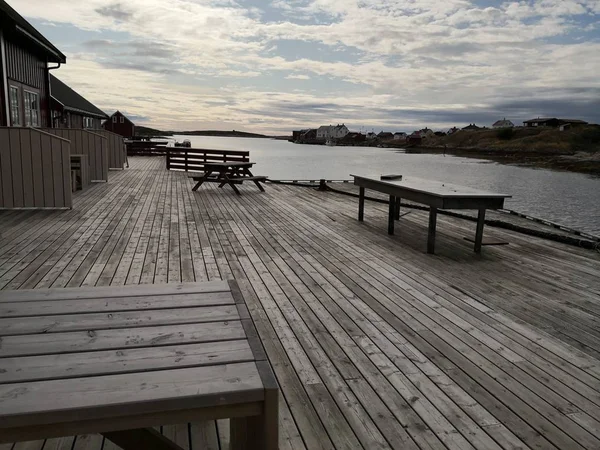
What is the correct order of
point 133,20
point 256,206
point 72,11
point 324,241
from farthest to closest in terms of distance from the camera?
point 133,20, point 72,11, point 256,206, point 324,241

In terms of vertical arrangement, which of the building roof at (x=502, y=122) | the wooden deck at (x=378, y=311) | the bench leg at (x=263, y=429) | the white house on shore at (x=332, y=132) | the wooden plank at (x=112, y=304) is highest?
the building roof at (x=502, y=122)

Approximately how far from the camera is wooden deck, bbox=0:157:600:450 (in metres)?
2.18

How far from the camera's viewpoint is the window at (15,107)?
10359mm

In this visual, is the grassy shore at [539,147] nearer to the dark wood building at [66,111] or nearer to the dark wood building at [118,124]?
the dark wood building at [66,111]

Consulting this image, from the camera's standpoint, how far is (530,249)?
608cm

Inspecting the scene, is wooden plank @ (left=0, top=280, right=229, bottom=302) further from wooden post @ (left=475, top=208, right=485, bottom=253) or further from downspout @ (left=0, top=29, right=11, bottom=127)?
→ downspout @ (left=0, top=29, right=11, bottom=127)

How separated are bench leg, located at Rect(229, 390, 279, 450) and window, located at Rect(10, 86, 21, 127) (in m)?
11.3

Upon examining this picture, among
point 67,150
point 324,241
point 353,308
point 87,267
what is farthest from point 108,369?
point 67,150

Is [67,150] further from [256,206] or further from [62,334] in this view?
[62,334]

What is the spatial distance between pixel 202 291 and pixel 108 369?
0.75 meters

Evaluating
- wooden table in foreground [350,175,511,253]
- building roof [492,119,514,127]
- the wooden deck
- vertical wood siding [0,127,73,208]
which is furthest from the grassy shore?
vertical wood siding [0,127,73,208]

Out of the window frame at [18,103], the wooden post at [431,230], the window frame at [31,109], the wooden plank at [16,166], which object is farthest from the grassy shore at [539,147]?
the wooden plank at [16,166]

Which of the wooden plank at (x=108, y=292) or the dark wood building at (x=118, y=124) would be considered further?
the dark wood building at (x=118, y=124)

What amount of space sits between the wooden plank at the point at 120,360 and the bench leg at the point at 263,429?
0.63ft
